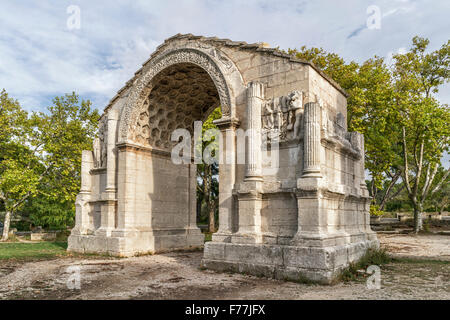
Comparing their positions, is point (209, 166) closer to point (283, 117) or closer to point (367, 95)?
point (367, 95)

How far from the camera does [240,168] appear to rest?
9.52m

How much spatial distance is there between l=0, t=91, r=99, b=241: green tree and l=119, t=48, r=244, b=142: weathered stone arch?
10120 mm

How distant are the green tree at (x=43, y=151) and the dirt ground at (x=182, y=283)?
1092cm

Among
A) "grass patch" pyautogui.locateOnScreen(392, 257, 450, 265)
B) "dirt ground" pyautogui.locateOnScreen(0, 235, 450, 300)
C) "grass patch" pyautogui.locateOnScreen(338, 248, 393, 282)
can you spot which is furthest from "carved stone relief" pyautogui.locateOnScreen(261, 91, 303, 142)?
"grass patch" pyautogui.locateOnScreen(392, 257, 450, 265)

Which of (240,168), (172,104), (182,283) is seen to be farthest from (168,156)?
(182,283)

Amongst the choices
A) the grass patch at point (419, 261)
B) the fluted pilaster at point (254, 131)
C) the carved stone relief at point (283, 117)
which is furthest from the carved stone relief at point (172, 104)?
the grass patch at point (419, 261)

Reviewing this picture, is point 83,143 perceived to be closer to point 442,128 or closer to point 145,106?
point 145,106

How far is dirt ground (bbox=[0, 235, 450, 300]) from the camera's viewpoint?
667cm

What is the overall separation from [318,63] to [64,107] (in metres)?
15.5

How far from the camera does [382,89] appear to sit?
18609 mm

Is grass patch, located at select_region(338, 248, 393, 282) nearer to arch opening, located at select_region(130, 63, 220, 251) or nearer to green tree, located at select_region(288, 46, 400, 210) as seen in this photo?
arch opening, located at select_region(130, 63, 220, 251)

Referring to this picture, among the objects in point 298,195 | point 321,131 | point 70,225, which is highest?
point 321,131

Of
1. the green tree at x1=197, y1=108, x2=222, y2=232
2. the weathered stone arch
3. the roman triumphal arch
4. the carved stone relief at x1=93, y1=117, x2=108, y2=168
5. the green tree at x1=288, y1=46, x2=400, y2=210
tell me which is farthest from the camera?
the green tree at x1=197, y1=108, x2=222, y2=232

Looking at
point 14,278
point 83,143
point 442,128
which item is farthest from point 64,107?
point 442,128
